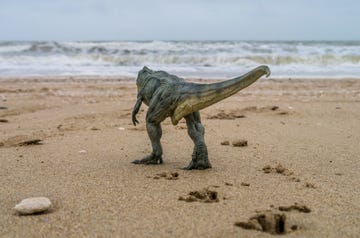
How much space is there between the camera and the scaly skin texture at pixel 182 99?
3.77 metres

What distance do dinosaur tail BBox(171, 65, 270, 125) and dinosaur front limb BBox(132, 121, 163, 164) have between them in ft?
0.93

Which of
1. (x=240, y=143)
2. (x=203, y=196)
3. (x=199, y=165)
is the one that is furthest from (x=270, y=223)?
(x=240, y=143)

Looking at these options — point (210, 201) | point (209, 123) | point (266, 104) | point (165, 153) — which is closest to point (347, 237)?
point (210, 201)

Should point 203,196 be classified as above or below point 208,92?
below

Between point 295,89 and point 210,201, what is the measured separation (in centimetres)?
903

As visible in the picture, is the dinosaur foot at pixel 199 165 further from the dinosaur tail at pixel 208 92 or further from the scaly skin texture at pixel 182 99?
the dinosaur tail at pixel 208 92

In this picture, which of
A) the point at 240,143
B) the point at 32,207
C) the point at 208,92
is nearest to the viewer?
the point at 32,207

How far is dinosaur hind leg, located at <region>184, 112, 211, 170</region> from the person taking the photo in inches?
164

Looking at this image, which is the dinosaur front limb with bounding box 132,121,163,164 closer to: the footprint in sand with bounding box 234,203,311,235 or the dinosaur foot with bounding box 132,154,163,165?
the dinosaur foot with bounding box 132,154,163,165

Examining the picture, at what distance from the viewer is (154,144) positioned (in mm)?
4434

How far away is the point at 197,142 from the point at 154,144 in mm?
468

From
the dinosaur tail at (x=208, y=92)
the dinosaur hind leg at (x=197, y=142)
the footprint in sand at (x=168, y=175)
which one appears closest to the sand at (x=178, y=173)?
the footprint in sand at (x=168, y=175)

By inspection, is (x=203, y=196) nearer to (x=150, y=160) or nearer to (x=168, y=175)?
(x=168, y=175)

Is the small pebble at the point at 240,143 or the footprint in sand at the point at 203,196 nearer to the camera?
the footprint in sand at the point at 203,196
